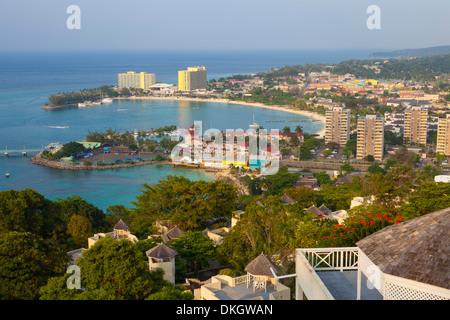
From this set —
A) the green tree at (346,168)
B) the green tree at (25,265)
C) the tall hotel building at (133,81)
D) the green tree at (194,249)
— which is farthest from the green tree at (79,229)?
the tall hotel building at (133,81)

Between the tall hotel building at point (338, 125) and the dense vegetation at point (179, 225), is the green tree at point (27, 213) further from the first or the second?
the tall hotel building at point (338, 125)

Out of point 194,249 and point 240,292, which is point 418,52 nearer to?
point 194,249

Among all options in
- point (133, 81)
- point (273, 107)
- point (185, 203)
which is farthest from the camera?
point (133, 81)

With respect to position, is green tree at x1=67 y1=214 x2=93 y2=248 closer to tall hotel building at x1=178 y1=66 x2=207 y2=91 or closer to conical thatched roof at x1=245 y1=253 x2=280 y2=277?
conical thatched roof at x1=245 y1=253 x2=280 y2=277

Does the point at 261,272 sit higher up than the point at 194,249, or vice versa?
the point at 261,272

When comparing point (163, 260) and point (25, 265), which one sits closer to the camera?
point (25, 265)

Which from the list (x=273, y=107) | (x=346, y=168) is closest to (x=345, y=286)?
(x=346, y=168)
